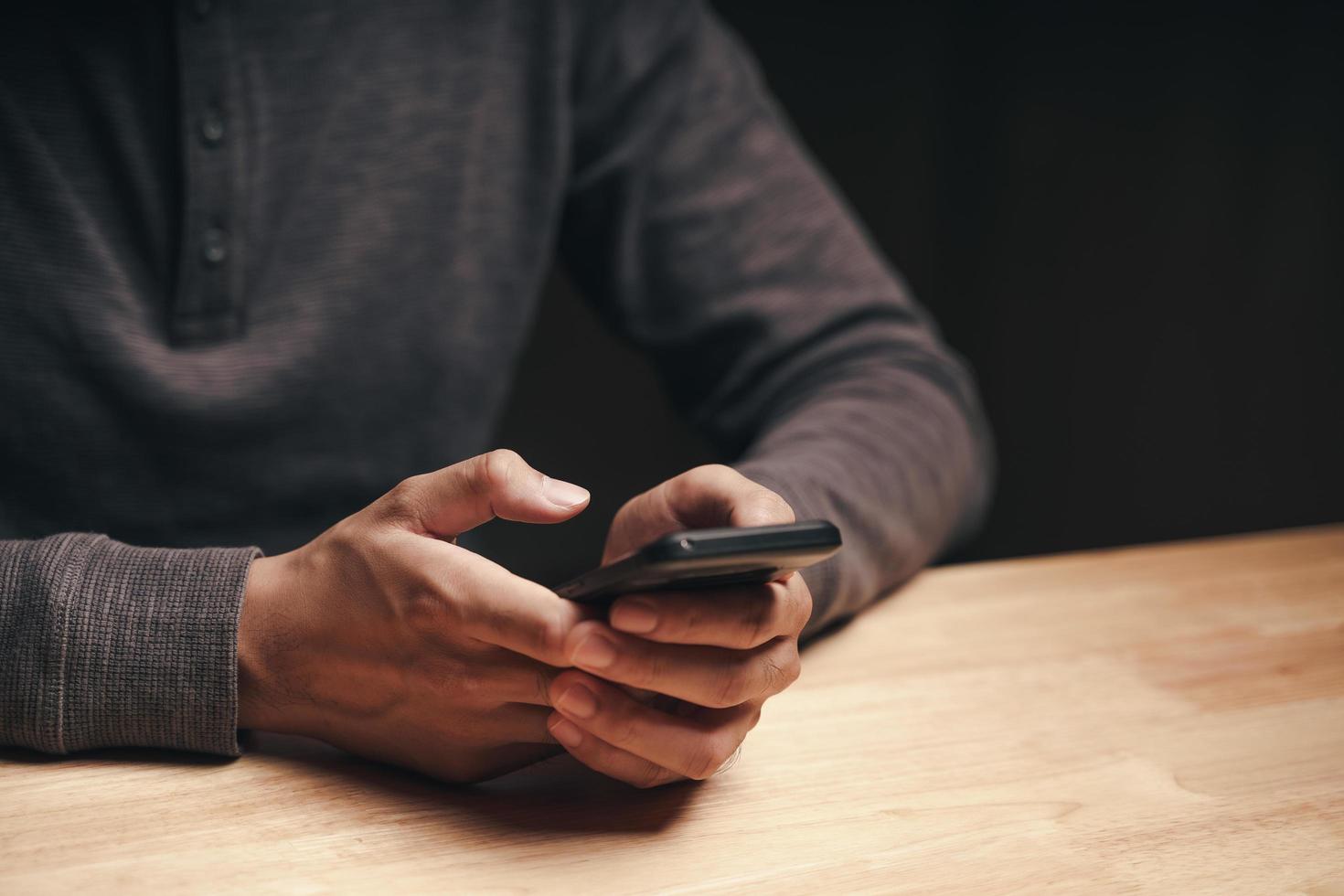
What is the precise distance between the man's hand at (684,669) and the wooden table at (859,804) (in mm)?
37

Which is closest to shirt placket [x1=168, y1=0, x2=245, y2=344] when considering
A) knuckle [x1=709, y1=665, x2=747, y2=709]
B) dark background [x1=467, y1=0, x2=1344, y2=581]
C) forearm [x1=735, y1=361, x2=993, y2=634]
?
forearm [x1=735, y1=361, x2=993, y2=634]

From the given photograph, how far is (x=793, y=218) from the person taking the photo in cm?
102

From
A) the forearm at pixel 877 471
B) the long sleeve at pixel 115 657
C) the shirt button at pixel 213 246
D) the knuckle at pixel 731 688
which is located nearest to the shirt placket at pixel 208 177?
the shirt button at pixel 213 246

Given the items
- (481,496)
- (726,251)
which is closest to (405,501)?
(481,496)

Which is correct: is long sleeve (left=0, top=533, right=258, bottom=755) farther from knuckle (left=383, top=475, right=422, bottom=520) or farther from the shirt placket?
the shirt placket

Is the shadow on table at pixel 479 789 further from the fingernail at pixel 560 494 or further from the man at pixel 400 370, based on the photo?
the fingernail at pixel 560 494

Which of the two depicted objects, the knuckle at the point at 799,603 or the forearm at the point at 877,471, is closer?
the knuckle at the point at 799,603

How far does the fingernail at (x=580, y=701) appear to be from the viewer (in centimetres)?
48

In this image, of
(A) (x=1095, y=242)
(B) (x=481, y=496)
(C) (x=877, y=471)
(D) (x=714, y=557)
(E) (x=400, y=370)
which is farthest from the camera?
(A) (x=1095, y=242)

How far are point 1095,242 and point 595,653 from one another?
1.64 metres

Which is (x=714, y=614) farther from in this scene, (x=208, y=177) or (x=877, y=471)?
(x=208, y=177)

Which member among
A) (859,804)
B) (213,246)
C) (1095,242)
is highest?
(213,246)

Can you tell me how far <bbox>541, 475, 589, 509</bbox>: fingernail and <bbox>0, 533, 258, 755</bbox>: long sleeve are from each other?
0.18 meters

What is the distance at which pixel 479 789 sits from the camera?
20.8 inches
